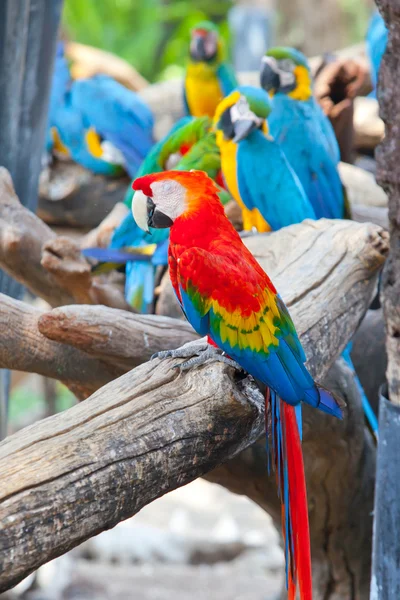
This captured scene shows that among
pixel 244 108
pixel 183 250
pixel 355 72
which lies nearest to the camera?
pixel 183 250

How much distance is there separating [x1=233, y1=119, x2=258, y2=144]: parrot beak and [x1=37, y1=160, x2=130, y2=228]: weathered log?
1121mm

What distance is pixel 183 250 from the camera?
3.71 feet

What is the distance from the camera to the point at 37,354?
1429mm

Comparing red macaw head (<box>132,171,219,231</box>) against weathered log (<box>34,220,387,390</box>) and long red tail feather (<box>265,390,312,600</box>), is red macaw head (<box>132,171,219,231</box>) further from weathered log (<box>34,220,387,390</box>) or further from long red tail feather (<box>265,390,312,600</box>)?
long red tail feather (<box>265,390,312,600</box>)

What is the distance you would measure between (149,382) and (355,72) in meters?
2.19

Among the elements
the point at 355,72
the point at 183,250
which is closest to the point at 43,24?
the point at 355,72

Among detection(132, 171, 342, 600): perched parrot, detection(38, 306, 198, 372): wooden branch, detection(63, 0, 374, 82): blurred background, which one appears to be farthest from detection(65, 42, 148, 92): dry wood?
detection(132, 171, 342, 600): perched parrot

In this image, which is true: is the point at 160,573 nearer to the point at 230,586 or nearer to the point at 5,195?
the point at 230,586

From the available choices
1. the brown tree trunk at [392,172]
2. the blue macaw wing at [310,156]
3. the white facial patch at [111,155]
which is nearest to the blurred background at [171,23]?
the white facial patch at [111,155]

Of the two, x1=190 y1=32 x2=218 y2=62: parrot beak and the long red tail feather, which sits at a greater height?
x1=190 y1=32 x2=218 y2=62: parrot beak

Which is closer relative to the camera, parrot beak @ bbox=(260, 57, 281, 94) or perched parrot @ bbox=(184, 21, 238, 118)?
parrot beak @ bbox=(260, 57, 281, 94)

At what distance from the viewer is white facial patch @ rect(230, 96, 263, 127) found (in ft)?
6.65

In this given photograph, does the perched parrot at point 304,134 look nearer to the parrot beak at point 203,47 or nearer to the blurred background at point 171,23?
the parrot beak at point 203,47

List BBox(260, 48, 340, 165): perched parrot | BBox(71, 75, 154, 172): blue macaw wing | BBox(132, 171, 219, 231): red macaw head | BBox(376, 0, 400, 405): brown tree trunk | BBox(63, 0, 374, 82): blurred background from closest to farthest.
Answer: BBox(132, 171, 219, 231): red macaw head < BBox(376, 0, 400, 405): brown tree trunk < BBox(260, 48, 340, 165): perched parrot < BBox(71, 75, 154, 172): blue macaw wing < BBox(63, 0, 374, 82): blurred background
